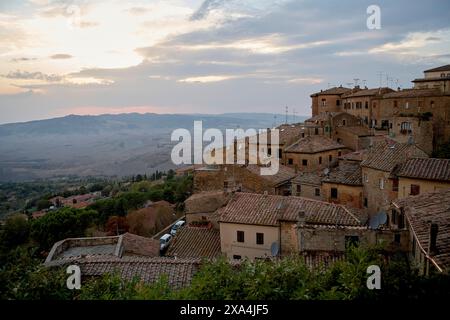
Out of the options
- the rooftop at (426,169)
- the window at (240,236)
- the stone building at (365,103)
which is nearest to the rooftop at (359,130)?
the stone building at (365,103)

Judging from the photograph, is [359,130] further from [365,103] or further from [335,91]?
[335,91]

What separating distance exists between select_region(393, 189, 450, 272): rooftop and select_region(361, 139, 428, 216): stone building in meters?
5.71

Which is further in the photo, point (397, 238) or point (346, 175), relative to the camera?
point (346, 175)

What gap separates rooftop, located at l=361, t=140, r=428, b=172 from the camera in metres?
24.5

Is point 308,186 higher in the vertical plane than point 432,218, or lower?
lower

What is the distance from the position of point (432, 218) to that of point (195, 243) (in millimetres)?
12656

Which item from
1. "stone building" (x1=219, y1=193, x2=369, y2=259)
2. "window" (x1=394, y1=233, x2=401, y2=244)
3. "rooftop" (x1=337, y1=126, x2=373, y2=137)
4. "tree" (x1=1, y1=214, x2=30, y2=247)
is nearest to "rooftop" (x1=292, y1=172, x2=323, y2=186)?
"stone building" (x1=219, y1=193, x2=369, y2=259)

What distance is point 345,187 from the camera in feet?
91.2

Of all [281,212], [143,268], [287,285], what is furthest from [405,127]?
[287,285]

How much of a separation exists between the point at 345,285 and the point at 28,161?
196193 millimetres

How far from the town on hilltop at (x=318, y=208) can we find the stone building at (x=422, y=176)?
50mm

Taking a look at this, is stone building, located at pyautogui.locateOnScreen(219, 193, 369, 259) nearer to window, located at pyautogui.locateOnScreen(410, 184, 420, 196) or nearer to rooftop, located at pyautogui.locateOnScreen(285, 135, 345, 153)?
window, located at pyautogui.locateOnScreen(410, 184, 420, 196)

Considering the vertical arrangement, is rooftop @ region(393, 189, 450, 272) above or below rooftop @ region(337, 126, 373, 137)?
below
